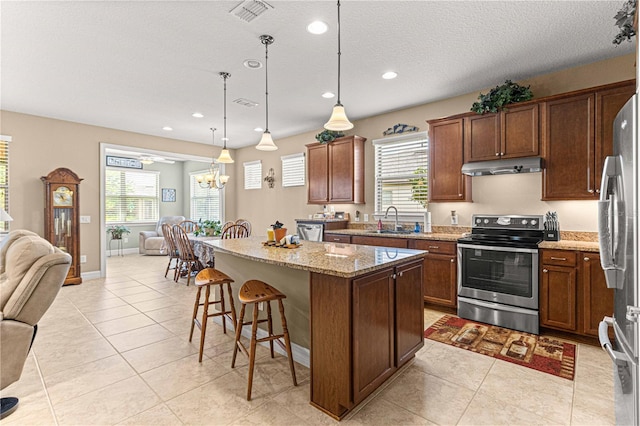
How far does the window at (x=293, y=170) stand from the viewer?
21.7 ft

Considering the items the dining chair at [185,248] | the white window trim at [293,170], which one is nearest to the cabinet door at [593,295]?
the white window trim at [293,170]

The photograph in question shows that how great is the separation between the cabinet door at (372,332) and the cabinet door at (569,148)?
243 centimetres

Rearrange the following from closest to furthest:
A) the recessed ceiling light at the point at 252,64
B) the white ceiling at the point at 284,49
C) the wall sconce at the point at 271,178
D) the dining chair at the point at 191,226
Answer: the white ceiling at the point at 284,49 → the recessed ceiling light at the point at 252,64 → the dining chair at the point at 191,226 → the wall sconce at the point at 271,178

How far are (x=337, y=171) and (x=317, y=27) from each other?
2.89 m

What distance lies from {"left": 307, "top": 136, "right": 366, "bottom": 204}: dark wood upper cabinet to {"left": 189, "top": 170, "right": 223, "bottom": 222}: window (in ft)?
14.7

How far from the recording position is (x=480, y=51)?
10.5 ft

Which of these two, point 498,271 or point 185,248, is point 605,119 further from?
point 185,248

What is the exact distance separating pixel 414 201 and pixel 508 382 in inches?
113

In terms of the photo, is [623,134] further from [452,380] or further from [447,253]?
[447,253]

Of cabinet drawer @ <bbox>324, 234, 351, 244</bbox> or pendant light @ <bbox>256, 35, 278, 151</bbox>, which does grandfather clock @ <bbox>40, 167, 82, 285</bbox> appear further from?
cabinet drawer @ <bbox>324, 234, 351, 244</bbox>

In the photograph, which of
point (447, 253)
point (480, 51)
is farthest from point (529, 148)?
point (447, 253)

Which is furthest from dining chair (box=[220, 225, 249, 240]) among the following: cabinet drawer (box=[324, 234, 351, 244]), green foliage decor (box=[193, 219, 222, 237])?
cabinet drawer (box=[324, 234, 351, 244])

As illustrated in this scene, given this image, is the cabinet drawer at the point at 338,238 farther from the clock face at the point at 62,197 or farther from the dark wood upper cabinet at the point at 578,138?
the clock face at the point at 62,197

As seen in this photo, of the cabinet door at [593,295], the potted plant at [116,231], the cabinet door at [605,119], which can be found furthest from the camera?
the potted plant at [116,231]
